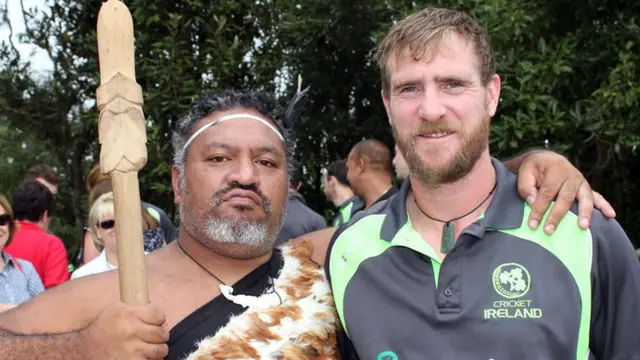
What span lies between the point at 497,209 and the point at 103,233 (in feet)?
9.49

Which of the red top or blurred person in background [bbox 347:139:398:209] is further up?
blurred person in background [bbox 347:139:398:209]

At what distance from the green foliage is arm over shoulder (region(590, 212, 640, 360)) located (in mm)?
4100

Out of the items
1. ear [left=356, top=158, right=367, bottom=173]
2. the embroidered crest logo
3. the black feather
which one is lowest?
ear [left=356, top=158, right=367, bottom=173]

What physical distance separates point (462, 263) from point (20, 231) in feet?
13.3

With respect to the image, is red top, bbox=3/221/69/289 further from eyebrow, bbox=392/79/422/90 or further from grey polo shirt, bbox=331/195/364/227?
eyebrow, bbox=392/79/422/90

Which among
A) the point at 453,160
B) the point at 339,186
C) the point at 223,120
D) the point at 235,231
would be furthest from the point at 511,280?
the point at 339,186

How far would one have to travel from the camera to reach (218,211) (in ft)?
Answer: 9.24

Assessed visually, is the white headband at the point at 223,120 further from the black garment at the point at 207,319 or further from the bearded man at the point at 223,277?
the black garment at the point at 207,319

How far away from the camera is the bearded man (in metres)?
2.44

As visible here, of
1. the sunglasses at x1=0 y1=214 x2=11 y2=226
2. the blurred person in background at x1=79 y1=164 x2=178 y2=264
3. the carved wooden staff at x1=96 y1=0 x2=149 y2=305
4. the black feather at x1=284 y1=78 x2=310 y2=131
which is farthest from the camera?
the blurred person in background at x1=79 y1=164 x2=178 y2=264

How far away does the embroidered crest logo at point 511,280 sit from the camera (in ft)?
7.59

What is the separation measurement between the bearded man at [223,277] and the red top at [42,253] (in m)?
2.75

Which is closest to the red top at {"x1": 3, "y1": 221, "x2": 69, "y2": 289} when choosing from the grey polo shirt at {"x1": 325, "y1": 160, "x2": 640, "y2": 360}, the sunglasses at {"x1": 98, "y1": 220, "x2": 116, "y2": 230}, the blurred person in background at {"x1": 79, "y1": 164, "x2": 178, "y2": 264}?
the blurred person in background at {"x1": 79, "y1": 164, "x2": 178, "y2": 264}

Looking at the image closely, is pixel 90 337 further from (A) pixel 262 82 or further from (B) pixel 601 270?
(A) pixel 262 82
